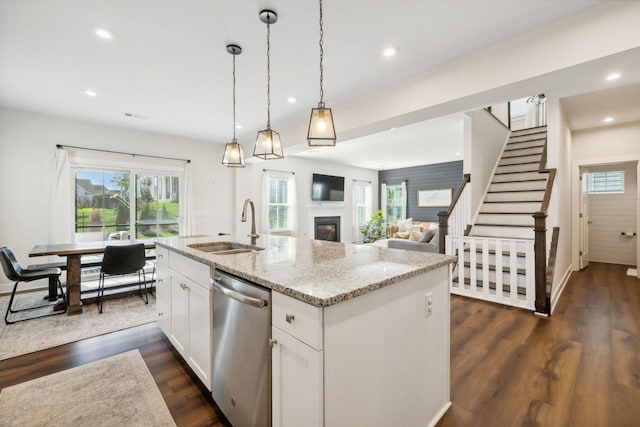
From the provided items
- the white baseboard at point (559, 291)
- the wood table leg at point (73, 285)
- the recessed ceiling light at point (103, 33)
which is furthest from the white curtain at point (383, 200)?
the recessed ceiling light at point (103, 33)

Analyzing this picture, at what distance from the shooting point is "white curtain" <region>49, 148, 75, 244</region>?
4141mm

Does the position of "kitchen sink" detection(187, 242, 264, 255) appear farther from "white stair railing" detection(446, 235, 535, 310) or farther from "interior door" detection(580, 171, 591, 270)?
"interior door" detection(580, 171, 591, 270)

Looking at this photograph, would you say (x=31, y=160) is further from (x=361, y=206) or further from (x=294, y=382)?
(x=361, y=206)

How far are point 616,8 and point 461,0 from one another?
105 centimetres

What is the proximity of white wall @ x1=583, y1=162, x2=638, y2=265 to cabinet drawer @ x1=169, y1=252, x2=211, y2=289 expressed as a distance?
24.4 ft

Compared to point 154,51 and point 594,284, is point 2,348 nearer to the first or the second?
point 154,51

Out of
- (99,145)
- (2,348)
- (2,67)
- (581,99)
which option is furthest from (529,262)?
(99,145)

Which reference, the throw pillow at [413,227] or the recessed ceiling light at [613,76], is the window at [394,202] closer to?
the throw pillow at [413,227]

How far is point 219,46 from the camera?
2.49m

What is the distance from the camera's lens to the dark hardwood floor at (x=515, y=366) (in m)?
1.65

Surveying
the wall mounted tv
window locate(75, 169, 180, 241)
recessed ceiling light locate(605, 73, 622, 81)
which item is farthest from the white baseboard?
window locate(75, 169, 180, 241)

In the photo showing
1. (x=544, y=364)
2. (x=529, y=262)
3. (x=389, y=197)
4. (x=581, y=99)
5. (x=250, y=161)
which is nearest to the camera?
(x=544, y=364)

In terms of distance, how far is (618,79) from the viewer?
2264 millimetres

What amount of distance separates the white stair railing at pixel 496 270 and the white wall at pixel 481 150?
0.97 m
